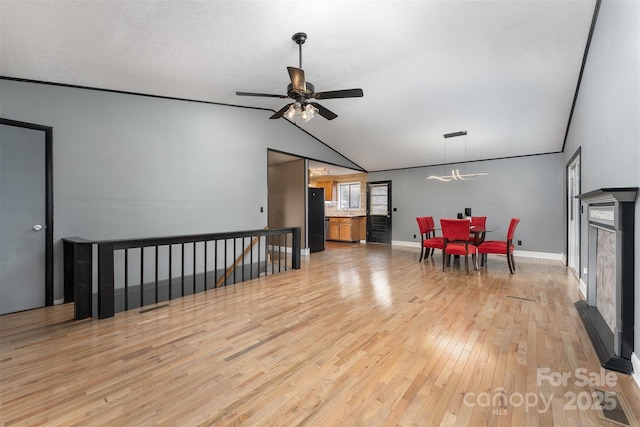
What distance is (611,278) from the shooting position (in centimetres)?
231

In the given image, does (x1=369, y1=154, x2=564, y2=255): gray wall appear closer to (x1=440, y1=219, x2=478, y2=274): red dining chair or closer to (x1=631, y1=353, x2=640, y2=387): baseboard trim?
(x1=440, y1=219, x2=478, y2=274): red dining chair

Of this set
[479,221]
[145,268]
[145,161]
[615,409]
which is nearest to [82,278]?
[145,268]

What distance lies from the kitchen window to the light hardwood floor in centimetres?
656

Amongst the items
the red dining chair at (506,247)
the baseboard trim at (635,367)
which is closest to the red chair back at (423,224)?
the red dining chair at (506,247)

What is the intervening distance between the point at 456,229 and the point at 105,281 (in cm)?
504

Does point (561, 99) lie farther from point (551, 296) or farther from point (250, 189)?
point (250, 189)

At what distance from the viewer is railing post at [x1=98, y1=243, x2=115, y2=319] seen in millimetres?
2773

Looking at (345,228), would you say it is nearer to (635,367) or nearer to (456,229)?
(456,229)

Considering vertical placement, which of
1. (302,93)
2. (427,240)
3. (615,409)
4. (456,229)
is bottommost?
(615,409)

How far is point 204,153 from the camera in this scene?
4.73m

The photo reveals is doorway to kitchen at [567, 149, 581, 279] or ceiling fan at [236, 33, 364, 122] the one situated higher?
ceiling fan at [236, 33, 364, 122]

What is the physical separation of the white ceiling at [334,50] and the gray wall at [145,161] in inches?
10.0

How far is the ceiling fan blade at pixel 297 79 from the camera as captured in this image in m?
2.74

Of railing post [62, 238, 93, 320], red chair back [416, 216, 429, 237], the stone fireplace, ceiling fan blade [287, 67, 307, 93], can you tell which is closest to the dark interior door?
red chair back [416, 216, 429, 237]
